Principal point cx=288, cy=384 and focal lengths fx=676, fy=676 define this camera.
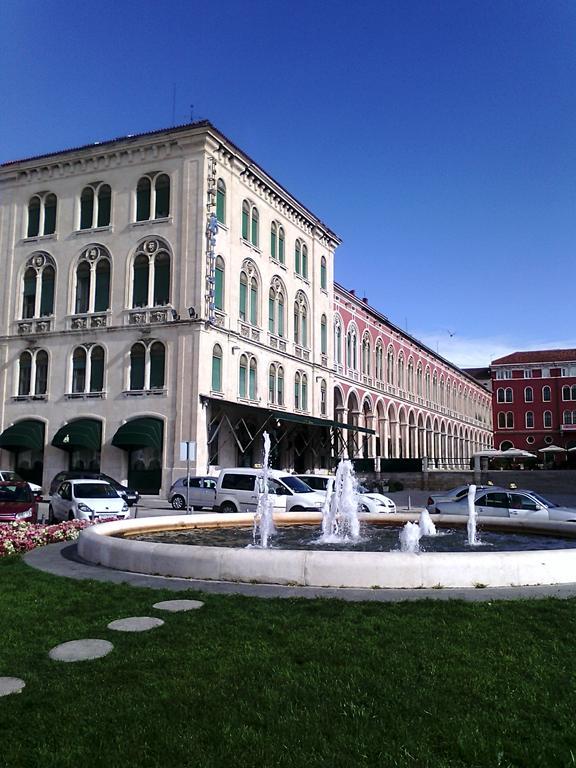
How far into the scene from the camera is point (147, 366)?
3478 cm

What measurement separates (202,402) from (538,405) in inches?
2839

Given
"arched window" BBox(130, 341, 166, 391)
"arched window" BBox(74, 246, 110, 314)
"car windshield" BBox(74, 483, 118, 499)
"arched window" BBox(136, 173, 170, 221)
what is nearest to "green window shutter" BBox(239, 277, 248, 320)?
"arched window" BBox(130, 341, 166, 391)

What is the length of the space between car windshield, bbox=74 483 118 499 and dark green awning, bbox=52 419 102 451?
13.3m

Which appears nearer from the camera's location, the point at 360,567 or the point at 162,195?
the point at 360,567

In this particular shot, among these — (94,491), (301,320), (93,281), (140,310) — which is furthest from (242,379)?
(94,491)

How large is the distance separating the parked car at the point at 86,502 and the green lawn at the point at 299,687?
41.6 ft

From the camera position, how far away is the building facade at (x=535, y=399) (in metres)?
91.7

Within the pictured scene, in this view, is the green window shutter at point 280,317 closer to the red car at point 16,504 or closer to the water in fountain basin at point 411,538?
the red car at point 16,504

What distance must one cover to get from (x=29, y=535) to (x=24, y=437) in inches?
948

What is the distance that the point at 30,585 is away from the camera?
359 inches

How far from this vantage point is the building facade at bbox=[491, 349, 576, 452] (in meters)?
91.7

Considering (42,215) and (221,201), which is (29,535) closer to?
(221,201)

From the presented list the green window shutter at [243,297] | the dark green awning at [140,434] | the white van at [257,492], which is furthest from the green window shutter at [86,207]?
the white van at [257,492]

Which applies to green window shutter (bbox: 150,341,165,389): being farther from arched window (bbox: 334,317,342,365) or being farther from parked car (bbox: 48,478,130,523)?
arched window (bbox: 334,317,342,365)
